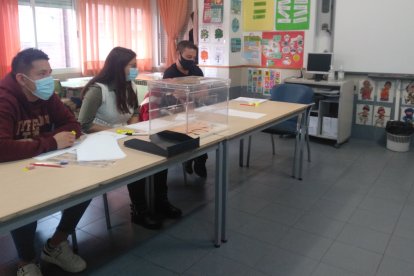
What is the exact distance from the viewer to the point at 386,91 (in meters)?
4.45

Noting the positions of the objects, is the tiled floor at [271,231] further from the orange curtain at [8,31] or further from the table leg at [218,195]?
the orange curtain at [8,31]

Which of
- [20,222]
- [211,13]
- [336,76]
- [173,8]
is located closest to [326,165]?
[336,76]

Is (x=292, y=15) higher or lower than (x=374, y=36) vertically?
higher

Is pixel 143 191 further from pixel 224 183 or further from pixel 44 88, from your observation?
pixel 44 88

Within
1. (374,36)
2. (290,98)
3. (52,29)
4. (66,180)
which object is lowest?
(66,180)

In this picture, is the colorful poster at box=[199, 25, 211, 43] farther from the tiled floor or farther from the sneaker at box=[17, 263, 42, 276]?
the sneaker at box=[17, 263, 42, 276]

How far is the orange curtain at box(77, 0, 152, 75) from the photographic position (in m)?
5.46

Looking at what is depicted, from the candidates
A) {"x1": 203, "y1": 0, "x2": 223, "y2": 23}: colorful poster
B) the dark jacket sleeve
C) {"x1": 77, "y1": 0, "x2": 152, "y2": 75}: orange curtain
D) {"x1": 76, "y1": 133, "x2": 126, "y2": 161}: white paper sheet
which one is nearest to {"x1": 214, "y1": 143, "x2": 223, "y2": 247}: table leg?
{"x1": 76, "y1": 133, "x2": 126, "y2": 161}: white paper sheet

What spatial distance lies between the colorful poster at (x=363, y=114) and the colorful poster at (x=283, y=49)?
899 millimetres

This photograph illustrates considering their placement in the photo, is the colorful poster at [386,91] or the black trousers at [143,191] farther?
the colorful poster at [386,91]

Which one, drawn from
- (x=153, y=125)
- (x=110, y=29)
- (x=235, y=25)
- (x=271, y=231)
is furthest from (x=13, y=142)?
(x=110, y=29)

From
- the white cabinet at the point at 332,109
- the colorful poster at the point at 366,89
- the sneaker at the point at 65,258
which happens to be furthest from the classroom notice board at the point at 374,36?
the sneaker at the point at 65,258

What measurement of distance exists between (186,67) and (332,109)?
85.2 inches

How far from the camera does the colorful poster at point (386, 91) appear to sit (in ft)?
14.5
